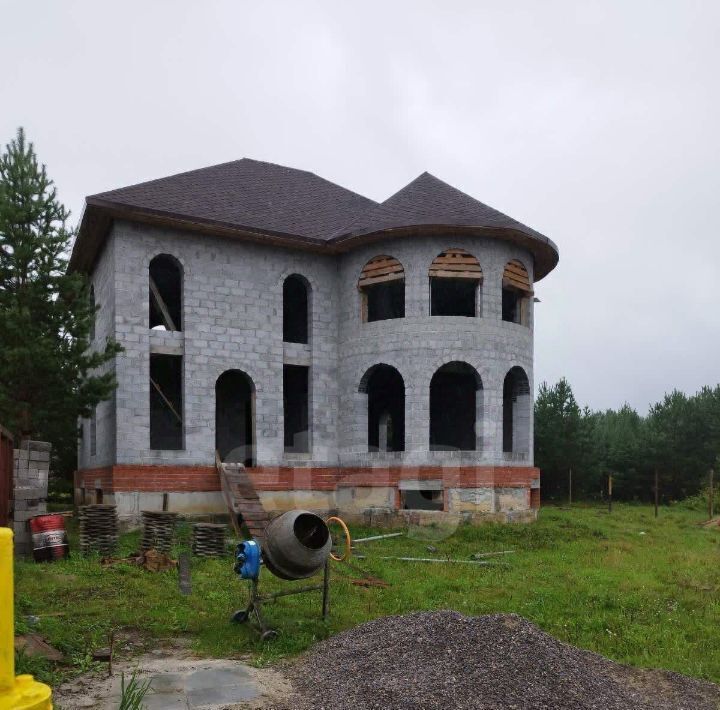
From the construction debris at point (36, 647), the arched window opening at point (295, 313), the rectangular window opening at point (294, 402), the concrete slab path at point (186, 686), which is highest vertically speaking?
the arched window opening at point (295, 313)

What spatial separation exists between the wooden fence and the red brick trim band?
3.85 meters

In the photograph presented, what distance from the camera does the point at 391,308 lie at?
22219 millimetres

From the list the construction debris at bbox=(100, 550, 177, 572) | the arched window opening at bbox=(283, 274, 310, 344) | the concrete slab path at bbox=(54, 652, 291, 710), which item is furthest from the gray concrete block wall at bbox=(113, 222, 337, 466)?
the concrete slab path at bbox=(54, 652, 291, 710)

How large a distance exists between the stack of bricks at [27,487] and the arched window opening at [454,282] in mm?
10138

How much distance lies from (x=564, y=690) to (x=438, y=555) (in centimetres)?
822

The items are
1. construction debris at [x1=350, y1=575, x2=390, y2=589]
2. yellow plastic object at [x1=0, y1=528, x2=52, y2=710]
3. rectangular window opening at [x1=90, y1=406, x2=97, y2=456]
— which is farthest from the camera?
rectangular window opening at [x1=90, y1=406, x2=97, y2=456]

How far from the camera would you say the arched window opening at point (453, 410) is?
76.2 feet

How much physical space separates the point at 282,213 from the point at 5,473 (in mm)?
10506

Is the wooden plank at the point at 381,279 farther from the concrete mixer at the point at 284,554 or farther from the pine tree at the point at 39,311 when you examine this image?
the concrete mixer at the point at 284,554

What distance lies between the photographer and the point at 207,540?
511 inches

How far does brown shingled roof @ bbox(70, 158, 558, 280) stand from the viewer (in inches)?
659

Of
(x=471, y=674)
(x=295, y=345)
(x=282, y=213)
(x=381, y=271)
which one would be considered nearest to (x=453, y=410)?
(x=381, y=271)

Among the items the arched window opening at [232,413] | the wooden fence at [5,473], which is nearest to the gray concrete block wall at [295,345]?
the arched window opening at [232,413]

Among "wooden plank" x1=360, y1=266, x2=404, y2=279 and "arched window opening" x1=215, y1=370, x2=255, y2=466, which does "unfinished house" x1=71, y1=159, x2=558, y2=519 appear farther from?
"arched window opening" x1=215, y1=370, x2=255, y2=466
